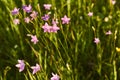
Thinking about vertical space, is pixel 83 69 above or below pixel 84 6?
below

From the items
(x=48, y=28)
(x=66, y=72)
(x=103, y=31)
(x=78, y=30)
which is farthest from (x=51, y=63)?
(x=103, y=31)

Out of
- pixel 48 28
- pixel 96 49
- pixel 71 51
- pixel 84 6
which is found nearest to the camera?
pixel 48 28

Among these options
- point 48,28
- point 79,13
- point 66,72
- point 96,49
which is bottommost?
point 66,72

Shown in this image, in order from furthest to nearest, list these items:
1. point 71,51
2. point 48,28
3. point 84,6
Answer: point 84,6
point 71,51
point 48,28

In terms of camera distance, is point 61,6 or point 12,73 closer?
point 12,73

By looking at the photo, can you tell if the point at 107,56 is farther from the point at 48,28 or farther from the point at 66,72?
the point at 48,28

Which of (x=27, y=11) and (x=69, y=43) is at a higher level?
(x=27, y=11)

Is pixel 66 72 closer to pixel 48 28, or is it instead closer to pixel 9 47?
pixel 48 28
